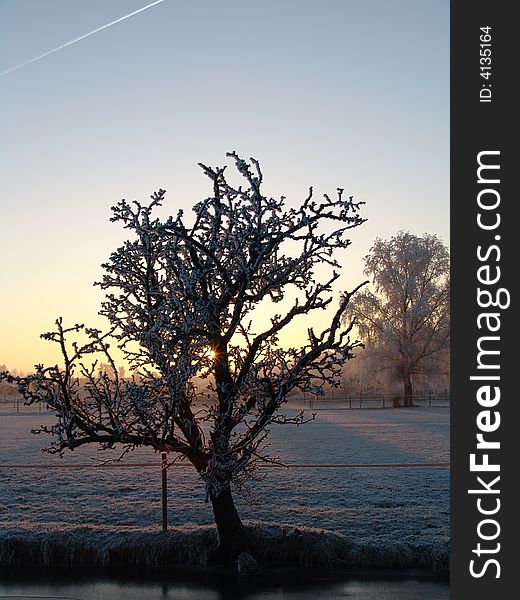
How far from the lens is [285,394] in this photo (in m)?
6.98

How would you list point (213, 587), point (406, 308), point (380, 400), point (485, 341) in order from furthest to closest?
point (380, 400)
point (406, 308)
point (213, 587)
point (485, 341)

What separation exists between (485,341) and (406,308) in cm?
3146

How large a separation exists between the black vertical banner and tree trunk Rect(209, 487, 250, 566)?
3337 millimetres

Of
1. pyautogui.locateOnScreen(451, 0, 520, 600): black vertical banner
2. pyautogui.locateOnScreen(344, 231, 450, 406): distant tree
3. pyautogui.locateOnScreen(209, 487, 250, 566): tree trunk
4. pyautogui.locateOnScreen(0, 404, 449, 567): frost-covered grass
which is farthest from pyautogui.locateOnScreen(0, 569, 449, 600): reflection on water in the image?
pyautogui.locateOnScreen(344, 231, 450, 406): distant tree

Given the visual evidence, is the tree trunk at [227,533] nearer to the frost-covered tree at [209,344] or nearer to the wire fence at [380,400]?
the frost-covered tree at [209,344]

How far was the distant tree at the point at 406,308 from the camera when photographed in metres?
34.5

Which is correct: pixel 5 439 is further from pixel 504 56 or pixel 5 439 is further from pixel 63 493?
pixel 504 56

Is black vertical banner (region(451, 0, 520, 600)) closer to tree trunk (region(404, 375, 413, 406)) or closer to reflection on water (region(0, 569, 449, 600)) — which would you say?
reflection on water (region(0, 569, 449, 600))

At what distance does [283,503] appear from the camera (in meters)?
10.4

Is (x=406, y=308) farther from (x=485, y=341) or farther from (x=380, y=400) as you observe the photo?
(x=485, y=341)

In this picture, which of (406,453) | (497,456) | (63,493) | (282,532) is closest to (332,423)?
(406,453)

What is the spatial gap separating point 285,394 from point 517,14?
366 cm

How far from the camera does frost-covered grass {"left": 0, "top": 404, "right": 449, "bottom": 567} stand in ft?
26.0

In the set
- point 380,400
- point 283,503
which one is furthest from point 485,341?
point 380,400
